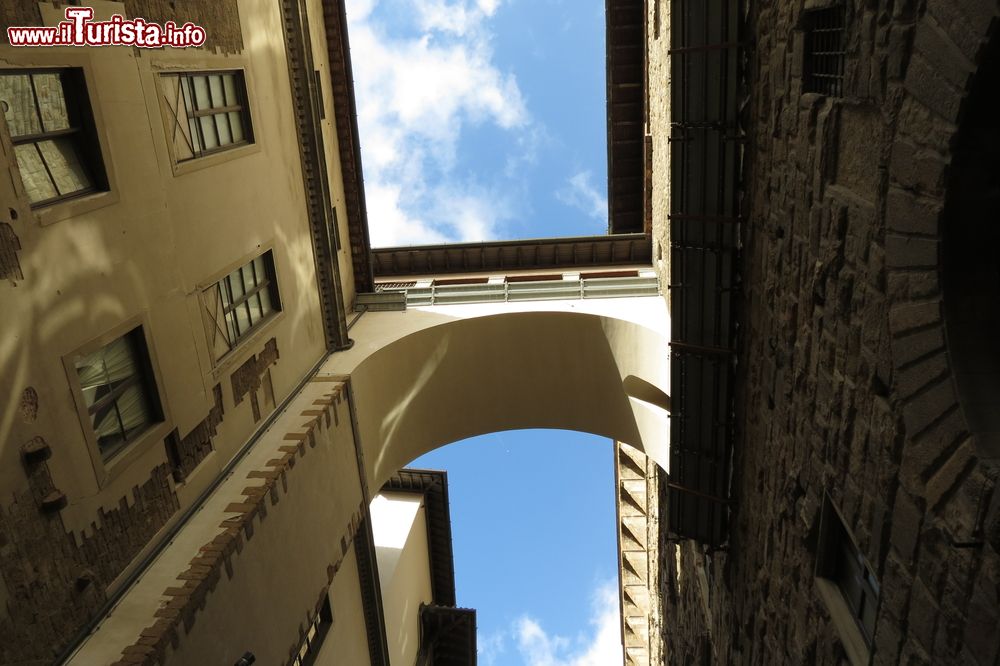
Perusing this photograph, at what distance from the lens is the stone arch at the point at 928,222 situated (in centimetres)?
342

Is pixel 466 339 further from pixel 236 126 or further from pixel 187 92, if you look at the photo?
pixel 187 92

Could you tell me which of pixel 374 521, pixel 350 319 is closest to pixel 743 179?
pixel 350 319

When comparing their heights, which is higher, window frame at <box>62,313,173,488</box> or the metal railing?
window frame at <box>62,313,173,488</box>

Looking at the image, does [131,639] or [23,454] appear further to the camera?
[131,639]

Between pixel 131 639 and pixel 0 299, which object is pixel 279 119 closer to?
pixel 0 299

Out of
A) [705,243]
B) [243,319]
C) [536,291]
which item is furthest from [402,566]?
[705,243]

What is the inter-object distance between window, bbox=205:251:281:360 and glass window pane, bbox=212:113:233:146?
187cm

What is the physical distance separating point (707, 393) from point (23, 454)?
7501 mm

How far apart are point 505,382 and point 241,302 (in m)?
6.86

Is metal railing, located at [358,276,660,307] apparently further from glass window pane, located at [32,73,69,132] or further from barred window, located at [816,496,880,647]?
barred window, located at [816,496,880,647]

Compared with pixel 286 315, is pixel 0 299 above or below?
above

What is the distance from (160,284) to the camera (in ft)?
26.6

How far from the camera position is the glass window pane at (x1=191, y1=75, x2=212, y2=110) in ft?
30.4

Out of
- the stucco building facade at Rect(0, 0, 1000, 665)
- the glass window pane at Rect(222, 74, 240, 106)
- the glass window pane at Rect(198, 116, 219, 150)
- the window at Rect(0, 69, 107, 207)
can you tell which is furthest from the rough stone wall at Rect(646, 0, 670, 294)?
the window at Rect(0, 69, 107, 207)
